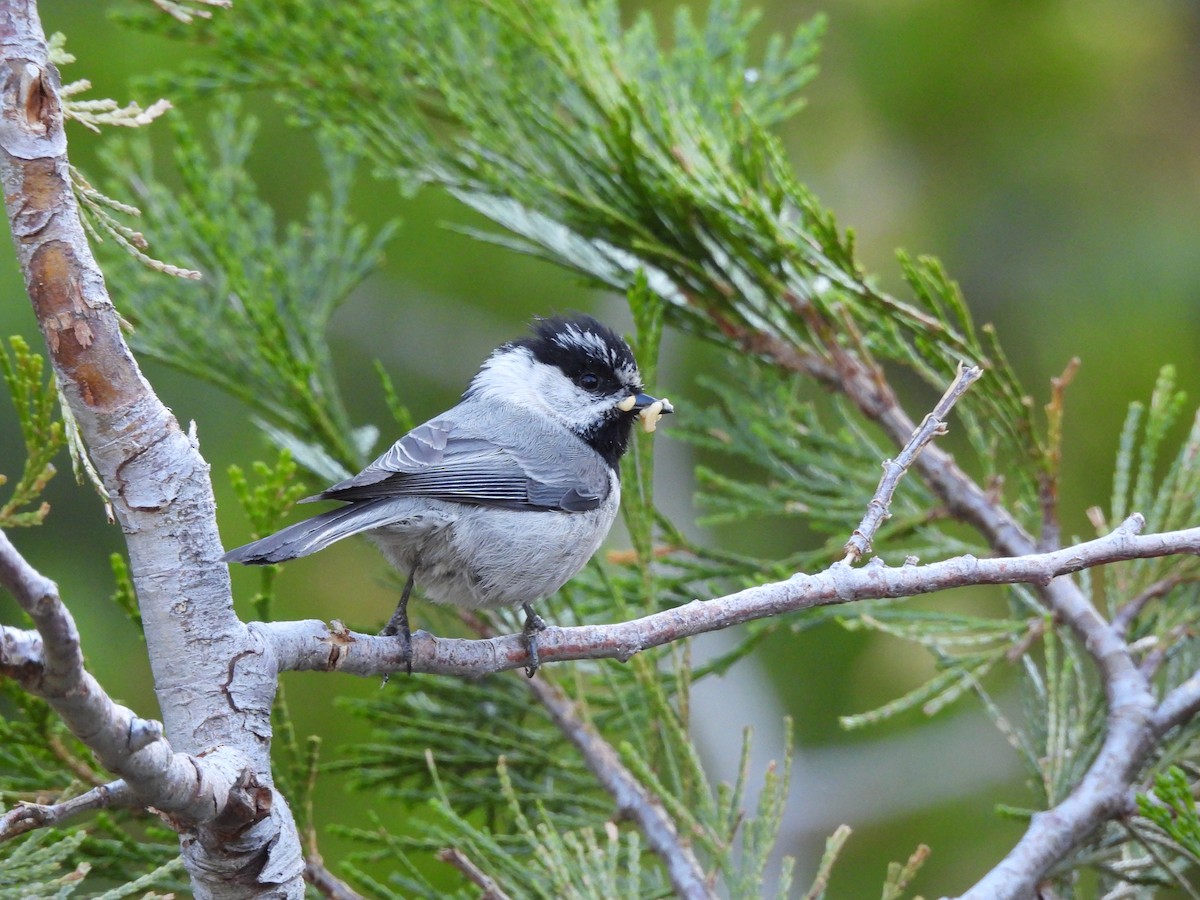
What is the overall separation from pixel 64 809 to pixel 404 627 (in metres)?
0.63

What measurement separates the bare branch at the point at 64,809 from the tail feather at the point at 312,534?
27cm

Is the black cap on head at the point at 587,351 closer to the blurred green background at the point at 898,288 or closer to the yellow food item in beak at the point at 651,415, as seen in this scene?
the yellow food item in beak at the point at 651,415

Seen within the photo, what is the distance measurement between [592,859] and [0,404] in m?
3.15

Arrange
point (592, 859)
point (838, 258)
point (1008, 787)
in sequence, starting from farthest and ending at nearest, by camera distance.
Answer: point (1008, 787) → point (838, 258) → point (592, 859)

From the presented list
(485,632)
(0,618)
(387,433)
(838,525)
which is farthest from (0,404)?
(838,525)

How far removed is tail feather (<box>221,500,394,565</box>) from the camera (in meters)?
1.43

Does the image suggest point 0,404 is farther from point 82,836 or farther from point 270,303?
point 82,836

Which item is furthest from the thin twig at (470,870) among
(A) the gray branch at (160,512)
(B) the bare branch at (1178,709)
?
(B) the bare branch at (1178,709)

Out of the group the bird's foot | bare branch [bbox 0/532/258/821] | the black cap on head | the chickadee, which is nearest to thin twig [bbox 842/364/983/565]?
the chickadee

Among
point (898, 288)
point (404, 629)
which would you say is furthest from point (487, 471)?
point (898, 288)

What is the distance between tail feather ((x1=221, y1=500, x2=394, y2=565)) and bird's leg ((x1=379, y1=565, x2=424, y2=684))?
0.14 m

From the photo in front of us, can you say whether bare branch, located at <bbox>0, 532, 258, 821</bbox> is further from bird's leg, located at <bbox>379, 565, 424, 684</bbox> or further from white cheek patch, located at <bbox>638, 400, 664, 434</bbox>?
white cheek patch, located at <bbox>638, 400, 664, 434</bbox>

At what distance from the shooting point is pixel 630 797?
1.86 m

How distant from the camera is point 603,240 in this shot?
236 cm
